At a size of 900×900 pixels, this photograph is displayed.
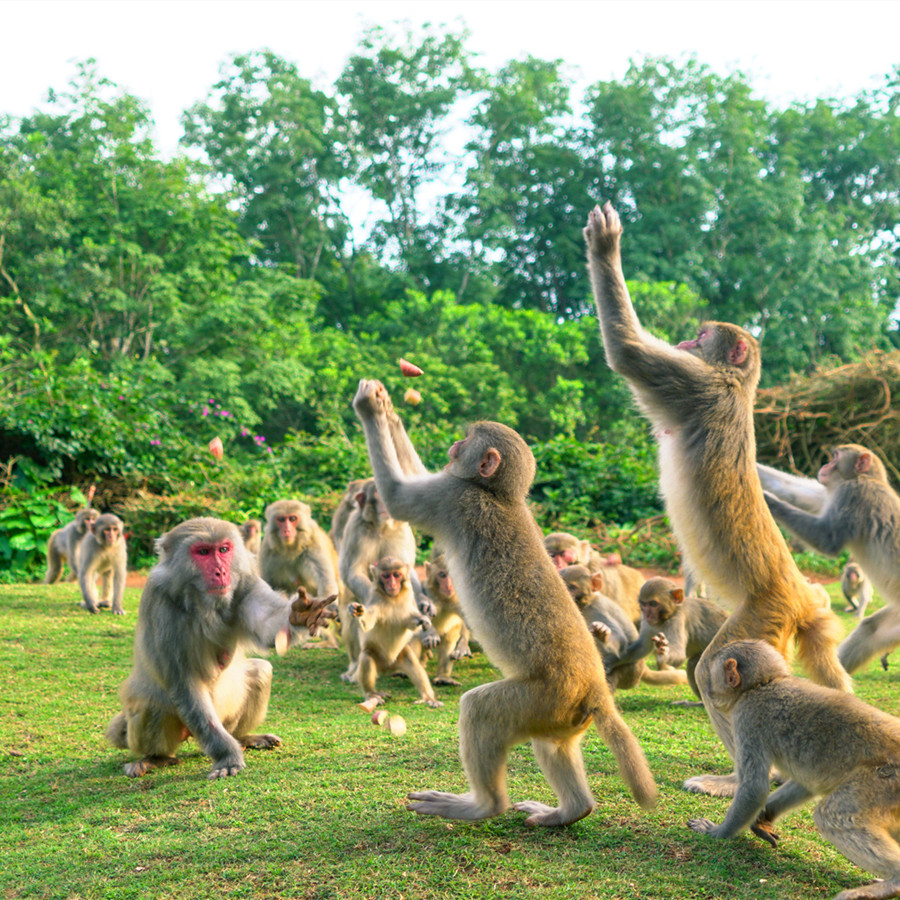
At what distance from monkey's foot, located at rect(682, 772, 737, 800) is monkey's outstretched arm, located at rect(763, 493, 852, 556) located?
6.53 ft

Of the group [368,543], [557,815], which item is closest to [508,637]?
[557,815]

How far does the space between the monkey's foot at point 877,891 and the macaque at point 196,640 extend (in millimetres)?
3001

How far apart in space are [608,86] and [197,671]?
42438mm

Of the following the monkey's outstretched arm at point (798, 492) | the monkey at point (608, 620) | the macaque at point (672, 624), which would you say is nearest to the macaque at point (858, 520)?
the monkey's outstretched arm at point (798, 492)

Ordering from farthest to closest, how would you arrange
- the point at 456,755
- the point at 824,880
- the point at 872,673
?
1. the point at 872,673
2. the point at 456,755
3. the point at 824,880

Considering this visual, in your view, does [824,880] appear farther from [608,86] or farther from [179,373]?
[608,86]

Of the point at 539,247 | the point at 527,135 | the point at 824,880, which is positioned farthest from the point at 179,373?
the point at 824,880

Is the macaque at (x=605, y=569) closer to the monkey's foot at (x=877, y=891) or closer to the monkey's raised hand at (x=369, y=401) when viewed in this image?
the monkey's raised hand at (x=369, y=401)

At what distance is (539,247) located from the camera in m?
42.3

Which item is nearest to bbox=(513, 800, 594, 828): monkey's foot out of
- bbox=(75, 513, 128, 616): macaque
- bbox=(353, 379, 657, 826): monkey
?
bbox=(353, 379, 657, 826): monkey

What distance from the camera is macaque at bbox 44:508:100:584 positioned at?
40.6 ft

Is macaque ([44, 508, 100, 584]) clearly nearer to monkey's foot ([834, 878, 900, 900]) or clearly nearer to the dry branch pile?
monkey's foot ([834, 878, 900, 900])

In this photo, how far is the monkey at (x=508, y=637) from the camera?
4.14m

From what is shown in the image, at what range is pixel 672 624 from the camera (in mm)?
7289
